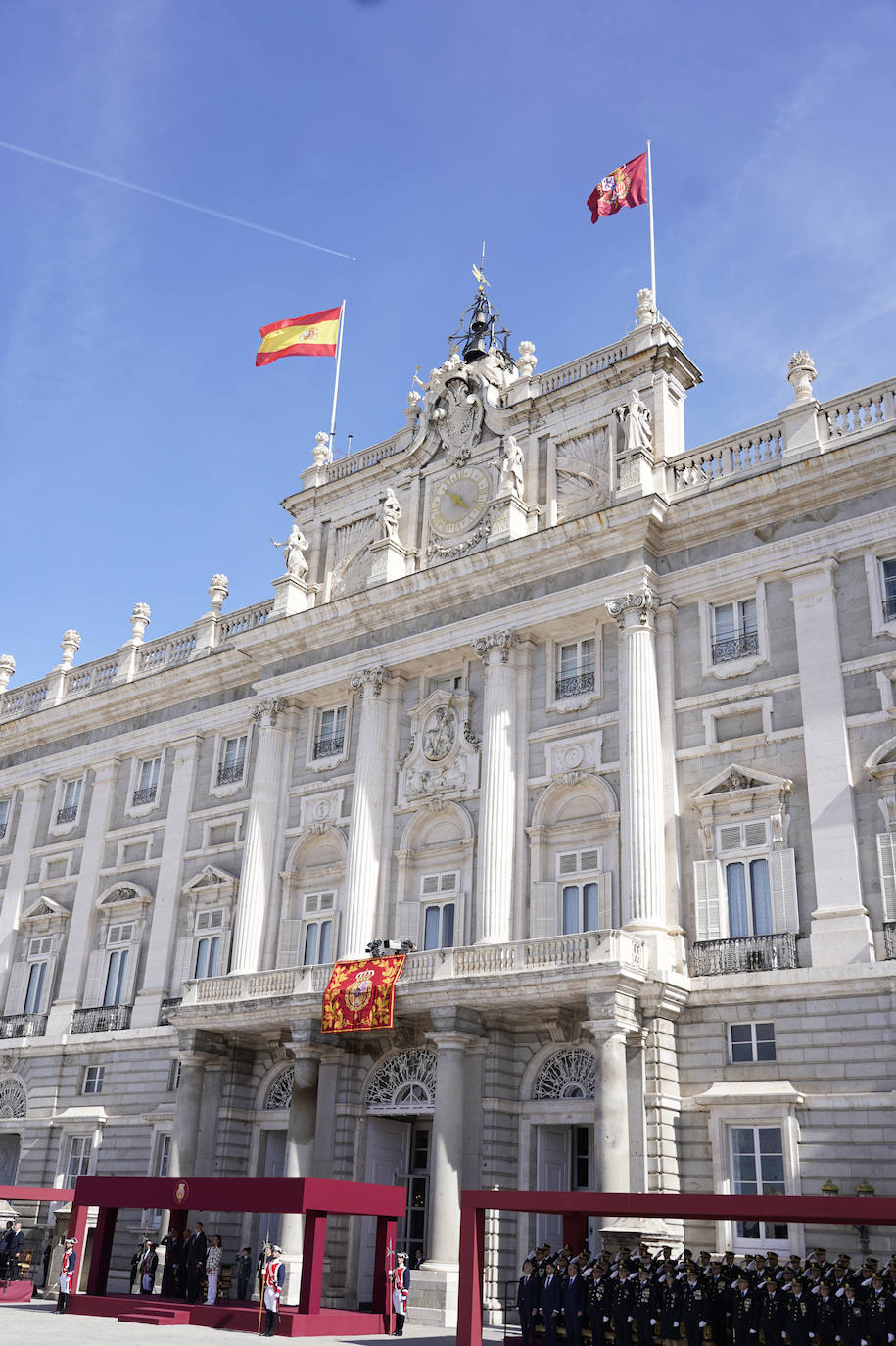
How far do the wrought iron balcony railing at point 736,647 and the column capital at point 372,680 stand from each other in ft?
31.7

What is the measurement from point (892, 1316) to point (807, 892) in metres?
10.7

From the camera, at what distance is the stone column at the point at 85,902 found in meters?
39.7

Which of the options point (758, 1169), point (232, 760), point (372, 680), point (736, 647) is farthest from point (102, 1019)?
point (736, 647)

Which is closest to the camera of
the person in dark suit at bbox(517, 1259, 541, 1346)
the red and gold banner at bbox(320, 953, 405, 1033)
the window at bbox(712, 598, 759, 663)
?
the person in dark suit at bbox(517, 1259, 541, 1346)

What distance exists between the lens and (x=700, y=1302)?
1848 centimetres

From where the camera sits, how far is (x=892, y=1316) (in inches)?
655

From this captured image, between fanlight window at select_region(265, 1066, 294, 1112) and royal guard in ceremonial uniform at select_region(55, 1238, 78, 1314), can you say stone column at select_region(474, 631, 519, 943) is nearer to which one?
fanlight window at select_region(265, 1066, 294, 1112)

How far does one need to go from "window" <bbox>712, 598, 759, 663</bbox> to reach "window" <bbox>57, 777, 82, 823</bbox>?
24.2 metres

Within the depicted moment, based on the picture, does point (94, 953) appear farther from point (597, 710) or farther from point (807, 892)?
point (807, 892)

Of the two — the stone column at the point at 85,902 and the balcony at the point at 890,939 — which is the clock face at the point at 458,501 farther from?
the balcony at the point at 890,939

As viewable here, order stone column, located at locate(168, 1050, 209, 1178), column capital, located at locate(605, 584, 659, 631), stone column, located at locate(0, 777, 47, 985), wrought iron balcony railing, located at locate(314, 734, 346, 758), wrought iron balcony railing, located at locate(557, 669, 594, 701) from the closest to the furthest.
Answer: column capital, located at locate(605, 584, 659, 631) < stone column, located at locate(168, 1050, 209, 1178) < wrought iron balcony railing, located at locate(557, 669, 594, 701) < wrought iron balcony railing, located at locate(314, 734, 346, 758) < stone column, located at locate(0, 777, 47, 985)

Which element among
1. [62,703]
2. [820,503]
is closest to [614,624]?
[820,503]

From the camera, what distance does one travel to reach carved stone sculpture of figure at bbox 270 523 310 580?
130ft

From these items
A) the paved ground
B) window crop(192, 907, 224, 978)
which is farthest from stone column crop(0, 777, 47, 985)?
the paved ground
